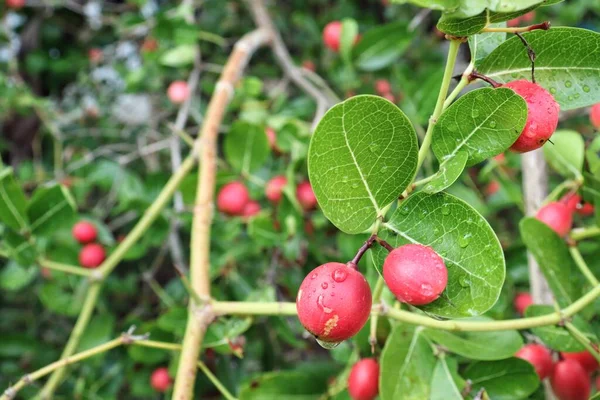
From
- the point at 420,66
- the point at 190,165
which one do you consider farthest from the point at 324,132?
the point at 420,66

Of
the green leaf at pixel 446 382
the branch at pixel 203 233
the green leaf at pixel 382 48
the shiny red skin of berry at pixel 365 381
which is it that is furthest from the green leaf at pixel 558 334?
the green leaf at pixel 382 48

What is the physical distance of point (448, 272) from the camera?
0.62 metres

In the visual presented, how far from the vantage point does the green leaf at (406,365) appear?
832 mm

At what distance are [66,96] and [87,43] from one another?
271mm

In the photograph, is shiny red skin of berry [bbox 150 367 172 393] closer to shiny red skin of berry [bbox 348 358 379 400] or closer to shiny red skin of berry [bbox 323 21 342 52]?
shiny red skin of berry [bbox 348 358 379 400]

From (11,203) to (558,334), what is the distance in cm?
103

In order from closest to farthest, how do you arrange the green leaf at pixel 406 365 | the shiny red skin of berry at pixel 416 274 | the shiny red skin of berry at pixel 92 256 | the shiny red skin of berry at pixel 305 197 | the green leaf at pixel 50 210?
the shiny red skin of berry at pixel 416 274, the green leaf at pixel 406 365, the green leaf at pixel 50 210, the shiny red skin of berry at pixel 305 197, the shiny red skin of berry at pixel 92 256

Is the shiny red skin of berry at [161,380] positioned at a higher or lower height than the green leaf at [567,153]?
lower

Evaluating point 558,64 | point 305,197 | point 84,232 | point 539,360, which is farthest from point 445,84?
point 84,232

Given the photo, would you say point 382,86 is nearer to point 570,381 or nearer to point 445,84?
point 570,381

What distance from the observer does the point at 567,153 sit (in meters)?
1.09

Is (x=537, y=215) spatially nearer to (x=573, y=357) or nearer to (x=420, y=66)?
(x=573, y=357)

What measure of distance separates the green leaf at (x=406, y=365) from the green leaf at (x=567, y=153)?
45 cm

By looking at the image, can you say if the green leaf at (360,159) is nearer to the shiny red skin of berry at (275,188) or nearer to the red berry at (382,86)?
the shiny red skin of berry at (275,188)
